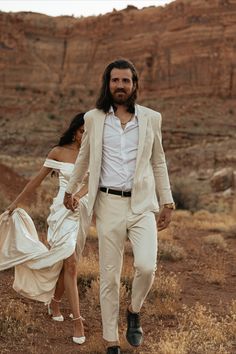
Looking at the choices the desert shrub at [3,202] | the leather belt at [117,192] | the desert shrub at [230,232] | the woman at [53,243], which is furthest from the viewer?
the desert shrub at [230,232]

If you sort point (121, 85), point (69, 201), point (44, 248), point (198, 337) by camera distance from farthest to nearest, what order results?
point (44, 248) → point (198, 337) → point (69, 201) → point (121, 85)

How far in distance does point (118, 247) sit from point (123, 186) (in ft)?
1.50

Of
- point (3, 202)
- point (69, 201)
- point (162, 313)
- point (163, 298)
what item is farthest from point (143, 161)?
point (3, 202)

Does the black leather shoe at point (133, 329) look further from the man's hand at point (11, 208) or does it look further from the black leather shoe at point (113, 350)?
the man's hand at point (11, 208)

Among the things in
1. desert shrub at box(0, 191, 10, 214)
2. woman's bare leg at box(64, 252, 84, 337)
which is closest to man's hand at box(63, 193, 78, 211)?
woman's bare leg at box(64, 252, 84, 337)

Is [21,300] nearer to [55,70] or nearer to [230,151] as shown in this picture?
[230,151]

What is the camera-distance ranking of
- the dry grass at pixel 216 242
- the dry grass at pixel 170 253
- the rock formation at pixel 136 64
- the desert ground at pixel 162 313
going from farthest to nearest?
the rock formation at pixel 136 64 < the dry grass at pixel 216 242 < the dry grass at pixel 170 253 < the desert ground at pixel 162 313

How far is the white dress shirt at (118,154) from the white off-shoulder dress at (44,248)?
1.03 meters

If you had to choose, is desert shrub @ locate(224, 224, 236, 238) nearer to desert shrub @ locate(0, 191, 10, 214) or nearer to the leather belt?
desert shrub @ locate(0, 191, 10, 214)

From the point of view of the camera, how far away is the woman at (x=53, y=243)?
530 cm

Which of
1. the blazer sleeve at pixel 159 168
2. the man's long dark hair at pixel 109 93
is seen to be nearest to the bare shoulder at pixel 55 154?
the man's long dark hair at pixel 109 93

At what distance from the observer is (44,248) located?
555 cm

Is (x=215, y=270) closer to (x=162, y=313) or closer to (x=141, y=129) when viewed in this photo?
(x=162, y=313)

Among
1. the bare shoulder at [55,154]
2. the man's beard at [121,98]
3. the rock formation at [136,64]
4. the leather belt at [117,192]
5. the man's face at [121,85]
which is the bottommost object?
the rock formation at [136,64]
